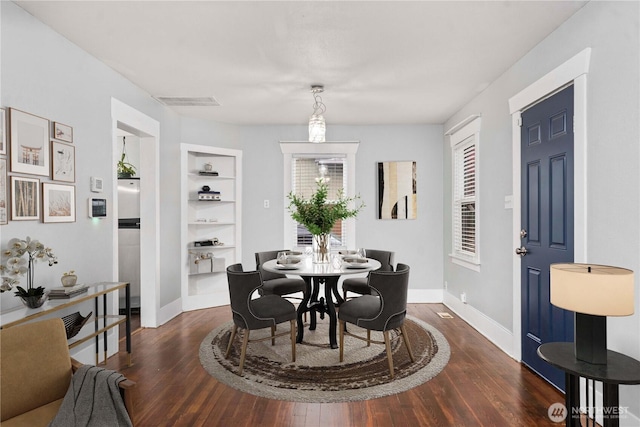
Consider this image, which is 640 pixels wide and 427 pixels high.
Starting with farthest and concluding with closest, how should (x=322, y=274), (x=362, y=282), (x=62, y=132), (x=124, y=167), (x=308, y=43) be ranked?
(x=124, y=167) → (x=362, y=282) → (x=322, y=274) → (x=308, y=43) → (x=62, y=132)

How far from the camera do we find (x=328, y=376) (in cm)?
286

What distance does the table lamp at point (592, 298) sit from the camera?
1600 mm

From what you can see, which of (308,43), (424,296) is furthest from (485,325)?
(308,43)

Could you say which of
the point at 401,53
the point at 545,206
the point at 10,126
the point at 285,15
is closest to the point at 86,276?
the point at 10,126

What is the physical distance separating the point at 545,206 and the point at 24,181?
382 centimetres

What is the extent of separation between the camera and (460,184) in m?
4.74

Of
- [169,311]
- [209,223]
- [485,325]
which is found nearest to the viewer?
[485,325]

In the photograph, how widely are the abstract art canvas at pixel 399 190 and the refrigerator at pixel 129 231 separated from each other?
346 cm

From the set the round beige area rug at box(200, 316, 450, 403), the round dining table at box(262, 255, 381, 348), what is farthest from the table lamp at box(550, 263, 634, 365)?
the round dining table at box(262, 255, 381, 348)

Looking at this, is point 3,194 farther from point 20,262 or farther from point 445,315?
point 445,315

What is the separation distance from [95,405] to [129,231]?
10.9 feet

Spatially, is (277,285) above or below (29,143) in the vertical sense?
below

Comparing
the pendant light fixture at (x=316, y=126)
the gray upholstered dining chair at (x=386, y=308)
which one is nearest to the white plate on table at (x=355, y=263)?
the gray upholstered dining chair at (x=386, y=308)

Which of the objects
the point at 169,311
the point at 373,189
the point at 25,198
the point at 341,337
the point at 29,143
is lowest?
the point at 169,311
